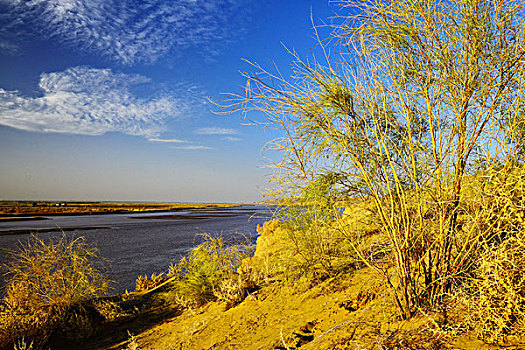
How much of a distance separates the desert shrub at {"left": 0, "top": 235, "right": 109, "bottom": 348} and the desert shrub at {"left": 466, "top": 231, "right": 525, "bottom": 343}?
289 inches

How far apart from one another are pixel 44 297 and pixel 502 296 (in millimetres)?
8609

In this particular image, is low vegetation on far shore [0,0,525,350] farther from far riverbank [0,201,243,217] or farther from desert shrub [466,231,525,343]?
far riverbank [0,201,243,217]

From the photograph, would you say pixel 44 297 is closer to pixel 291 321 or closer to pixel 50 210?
pixel 291 321

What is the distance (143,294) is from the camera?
8.91 meters

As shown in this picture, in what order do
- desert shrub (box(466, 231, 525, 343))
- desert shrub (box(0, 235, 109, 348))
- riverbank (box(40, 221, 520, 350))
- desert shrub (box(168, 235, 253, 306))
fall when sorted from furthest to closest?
desert shrub (box(168, 235, 253, 306)) → desert shrub (box(0, 235, 109, 348)) → riverbank (box(40, 221, 520, 350)) → desert shrub (box(466, 231, 525, 343))

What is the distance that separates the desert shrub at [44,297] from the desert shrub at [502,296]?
7.33 metres

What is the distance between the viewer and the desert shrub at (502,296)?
2.54m

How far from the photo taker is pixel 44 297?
23.6 feet

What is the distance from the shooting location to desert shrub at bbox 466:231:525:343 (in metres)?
2.54

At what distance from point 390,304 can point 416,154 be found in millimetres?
1784

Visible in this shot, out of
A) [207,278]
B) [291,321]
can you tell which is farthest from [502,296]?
[207,278]

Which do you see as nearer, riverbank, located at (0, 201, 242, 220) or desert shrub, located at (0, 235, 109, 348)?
desert shrub, located at (0, 235, 109, 348)

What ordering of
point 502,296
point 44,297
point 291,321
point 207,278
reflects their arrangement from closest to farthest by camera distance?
point 502,296
point 291,321
point 44,297
point 207,278

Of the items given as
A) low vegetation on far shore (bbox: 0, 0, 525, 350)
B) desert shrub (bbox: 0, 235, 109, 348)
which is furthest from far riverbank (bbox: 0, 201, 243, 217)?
low vegetation on far shore (bbox: 0, 0, 525, 350)
